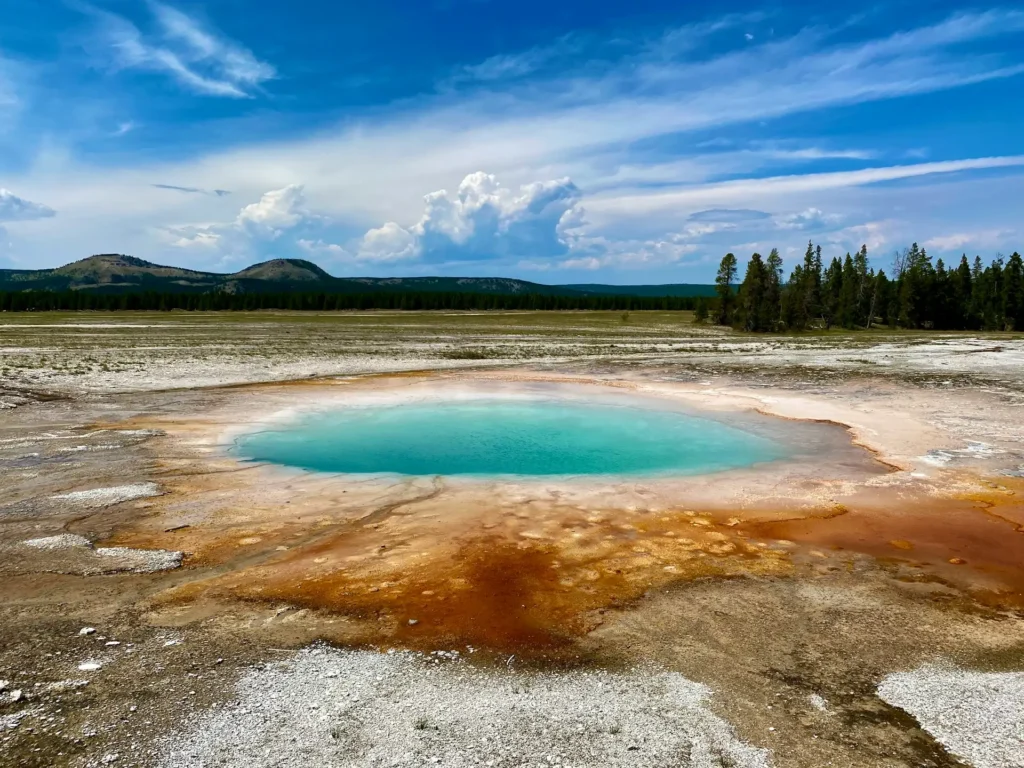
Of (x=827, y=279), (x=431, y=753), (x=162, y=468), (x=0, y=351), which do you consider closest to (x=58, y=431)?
(x=162, y=468)

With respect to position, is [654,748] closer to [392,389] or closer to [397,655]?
[397,655]

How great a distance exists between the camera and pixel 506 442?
1653cm

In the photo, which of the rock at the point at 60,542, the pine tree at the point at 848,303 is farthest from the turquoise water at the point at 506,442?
the pine tree at the point at 848,303

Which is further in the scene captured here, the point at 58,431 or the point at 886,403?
the point at 886,403

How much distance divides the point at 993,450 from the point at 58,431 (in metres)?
21.3

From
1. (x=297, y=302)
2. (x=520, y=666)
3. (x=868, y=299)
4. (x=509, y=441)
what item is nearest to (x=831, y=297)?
(x=868, y=299)

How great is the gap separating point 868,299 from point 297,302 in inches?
4408

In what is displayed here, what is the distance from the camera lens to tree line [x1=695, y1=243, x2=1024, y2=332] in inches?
3140

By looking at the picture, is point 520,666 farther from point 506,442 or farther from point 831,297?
point 831,297

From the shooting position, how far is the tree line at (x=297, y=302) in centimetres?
12875

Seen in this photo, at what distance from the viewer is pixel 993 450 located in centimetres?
1425

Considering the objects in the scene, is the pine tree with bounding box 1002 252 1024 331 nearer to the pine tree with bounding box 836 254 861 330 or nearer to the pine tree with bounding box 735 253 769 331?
the pine tree with bounding box 836 254 861 330

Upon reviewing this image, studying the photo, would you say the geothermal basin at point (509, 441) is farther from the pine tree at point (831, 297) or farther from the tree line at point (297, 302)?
the tree line at point (297, 302)

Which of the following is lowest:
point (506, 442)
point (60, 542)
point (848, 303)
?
point (506, 442)
